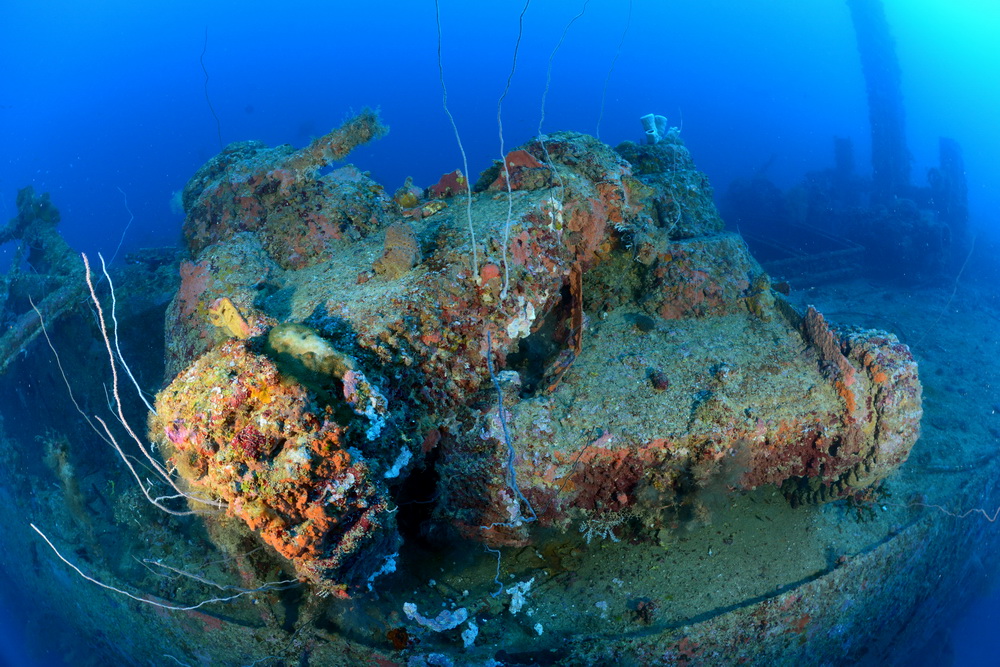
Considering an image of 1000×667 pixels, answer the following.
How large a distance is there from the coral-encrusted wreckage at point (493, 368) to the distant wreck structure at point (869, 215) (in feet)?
30.2

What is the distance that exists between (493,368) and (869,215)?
58.9 ft

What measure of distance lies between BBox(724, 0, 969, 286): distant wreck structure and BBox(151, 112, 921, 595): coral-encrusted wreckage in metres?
9.21

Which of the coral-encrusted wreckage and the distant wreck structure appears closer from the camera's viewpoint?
the coral-encrusted wreckage

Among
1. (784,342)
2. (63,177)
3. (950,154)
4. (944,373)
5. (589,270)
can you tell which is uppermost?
(63,177)

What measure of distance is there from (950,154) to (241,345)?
1210 inches

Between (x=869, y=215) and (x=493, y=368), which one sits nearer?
(x=493, y=368)

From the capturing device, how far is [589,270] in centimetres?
618

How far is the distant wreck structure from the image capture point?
14555 millimetres

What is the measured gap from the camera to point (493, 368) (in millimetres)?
4500

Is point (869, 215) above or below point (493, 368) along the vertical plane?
above

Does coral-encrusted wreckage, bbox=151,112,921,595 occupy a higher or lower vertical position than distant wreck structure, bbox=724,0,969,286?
lower

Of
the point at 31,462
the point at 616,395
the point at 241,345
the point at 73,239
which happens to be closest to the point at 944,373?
the point at 616,395

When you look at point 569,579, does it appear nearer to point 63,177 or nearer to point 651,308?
point 651,308

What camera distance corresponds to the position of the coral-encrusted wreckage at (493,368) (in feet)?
10.5
